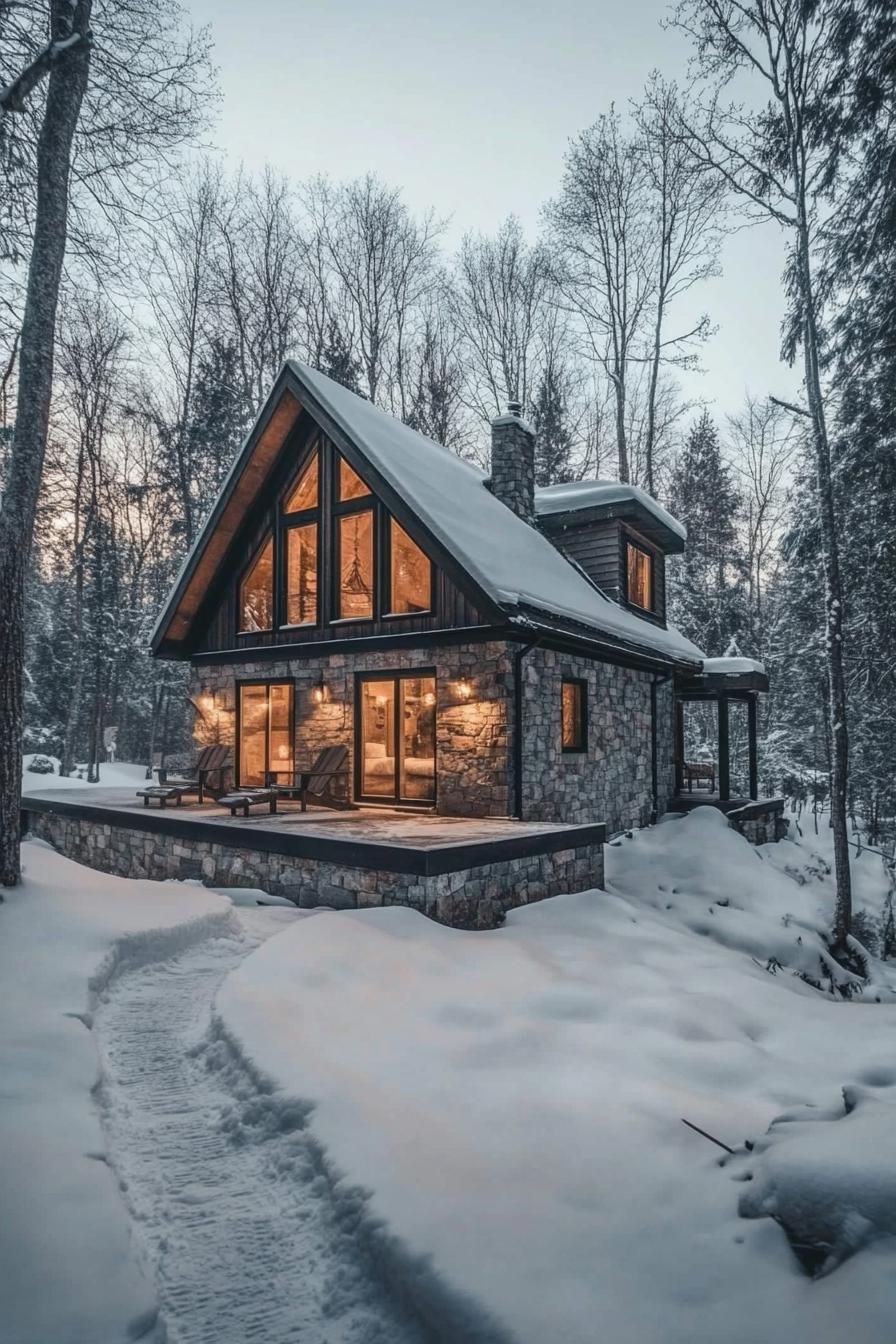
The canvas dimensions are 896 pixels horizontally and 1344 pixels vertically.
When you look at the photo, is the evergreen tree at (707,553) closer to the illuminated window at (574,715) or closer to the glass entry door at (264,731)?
the illuminated window at (574,715)

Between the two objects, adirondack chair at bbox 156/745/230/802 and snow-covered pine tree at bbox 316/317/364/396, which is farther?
snow-covered pine tree at bbox 316/317/364/396

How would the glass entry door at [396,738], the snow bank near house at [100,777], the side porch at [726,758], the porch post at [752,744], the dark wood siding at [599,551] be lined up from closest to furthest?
the glass entry door at [396,738]
the dark wood siding at [599,551]
the side porch at [726,758]
the porch post at [752,744]
the snow bank near house at [100,777]

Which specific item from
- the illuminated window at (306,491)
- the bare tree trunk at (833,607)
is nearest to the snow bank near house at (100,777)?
the illuminated window at (306,491)

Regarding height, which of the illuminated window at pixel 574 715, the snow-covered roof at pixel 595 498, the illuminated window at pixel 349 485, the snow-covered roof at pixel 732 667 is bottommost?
the illuminated window at pixel 574 715

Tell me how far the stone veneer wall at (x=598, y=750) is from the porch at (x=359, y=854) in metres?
1.43

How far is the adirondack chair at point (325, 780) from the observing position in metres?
→ 10.4

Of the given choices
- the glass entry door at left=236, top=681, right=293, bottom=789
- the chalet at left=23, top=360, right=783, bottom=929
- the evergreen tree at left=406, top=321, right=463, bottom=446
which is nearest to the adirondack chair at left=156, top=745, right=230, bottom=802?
the chalet at left=23, top=360, right=783, bottom=929

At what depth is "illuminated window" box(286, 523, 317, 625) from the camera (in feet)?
38.4

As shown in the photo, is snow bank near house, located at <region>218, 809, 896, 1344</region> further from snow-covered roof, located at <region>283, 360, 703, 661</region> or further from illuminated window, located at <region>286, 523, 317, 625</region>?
illuminated window, located at <region>286, 523, 317, 625</region>

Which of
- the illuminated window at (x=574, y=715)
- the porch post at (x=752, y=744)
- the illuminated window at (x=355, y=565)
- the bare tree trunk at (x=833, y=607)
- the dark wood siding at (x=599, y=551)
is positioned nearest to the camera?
the bare tree trunk at (x=833, y=607)

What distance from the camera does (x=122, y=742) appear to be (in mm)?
30953

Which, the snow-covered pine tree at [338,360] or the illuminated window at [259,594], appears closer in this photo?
the illuminated window at [259,594]

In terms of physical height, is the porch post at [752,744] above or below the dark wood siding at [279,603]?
below

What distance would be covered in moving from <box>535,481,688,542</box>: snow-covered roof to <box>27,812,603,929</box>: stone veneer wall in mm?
6959
